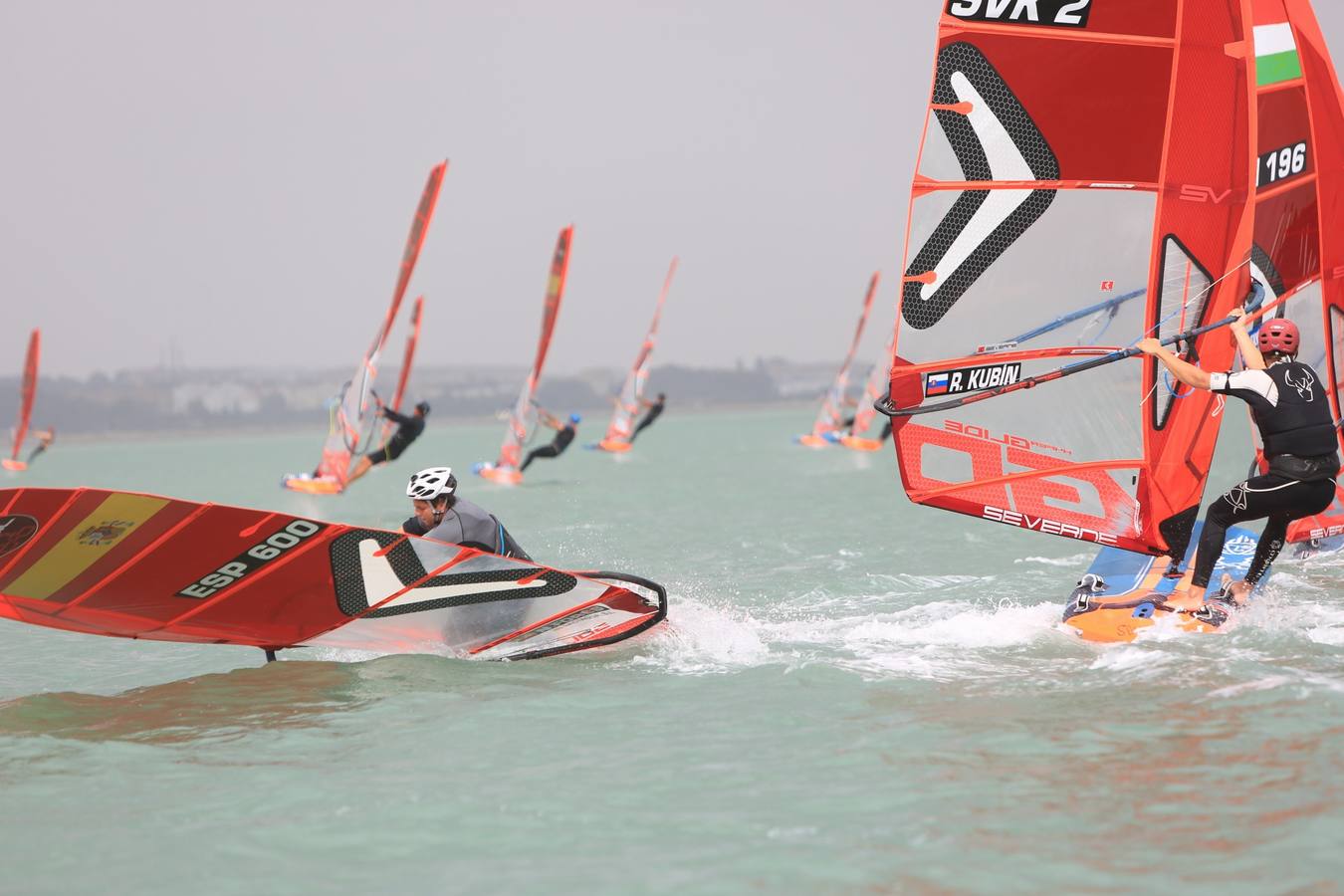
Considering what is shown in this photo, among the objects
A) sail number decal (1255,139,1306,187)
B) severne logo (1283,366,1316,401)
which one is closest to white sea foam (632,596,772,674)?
severne logo (1283,366,1316,401)

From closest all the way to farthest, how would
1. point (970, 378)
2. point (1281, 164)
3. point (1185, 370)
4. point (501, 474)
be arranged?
point (1185, 370)
point (970, 378)
point (1281, 164)
point (501, 474)

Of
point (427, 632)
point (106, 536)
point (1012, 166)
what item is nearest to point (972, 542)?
point (1012, 166)

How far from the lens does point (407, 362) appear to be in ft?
62.3

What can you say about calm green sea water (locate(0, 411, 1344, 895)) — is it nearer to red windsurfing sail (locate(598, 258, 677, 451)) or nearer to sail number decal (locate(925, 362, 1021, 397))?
sail number decal (locate(925, 362, 1021, 397))

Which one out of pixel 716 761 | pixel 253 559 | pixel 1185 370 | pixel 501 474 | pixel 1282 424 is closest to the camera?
pixel 716 761

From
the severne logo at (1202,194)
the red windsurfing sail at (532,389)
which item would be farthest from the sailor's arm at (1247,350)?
the red windsurfing sail at (532,389)

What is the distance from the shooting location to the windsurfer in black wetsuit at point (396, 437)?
17.0 m

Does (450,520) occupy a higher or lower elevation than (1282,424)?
lower

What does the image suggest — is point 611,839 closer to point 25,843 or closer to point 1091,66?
point 25,843

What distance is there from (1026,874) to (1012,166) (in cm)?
393

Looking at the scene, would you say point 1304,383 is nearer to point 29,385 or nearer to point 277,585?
point 277,585

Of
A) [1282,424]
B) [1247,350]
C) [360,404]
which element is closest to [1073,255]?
[1247,350]

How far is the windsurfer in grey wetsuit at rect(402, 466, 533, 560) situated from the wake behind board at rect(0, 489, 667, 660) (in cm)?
27

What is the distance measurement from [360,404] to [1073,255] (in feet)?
39.4
